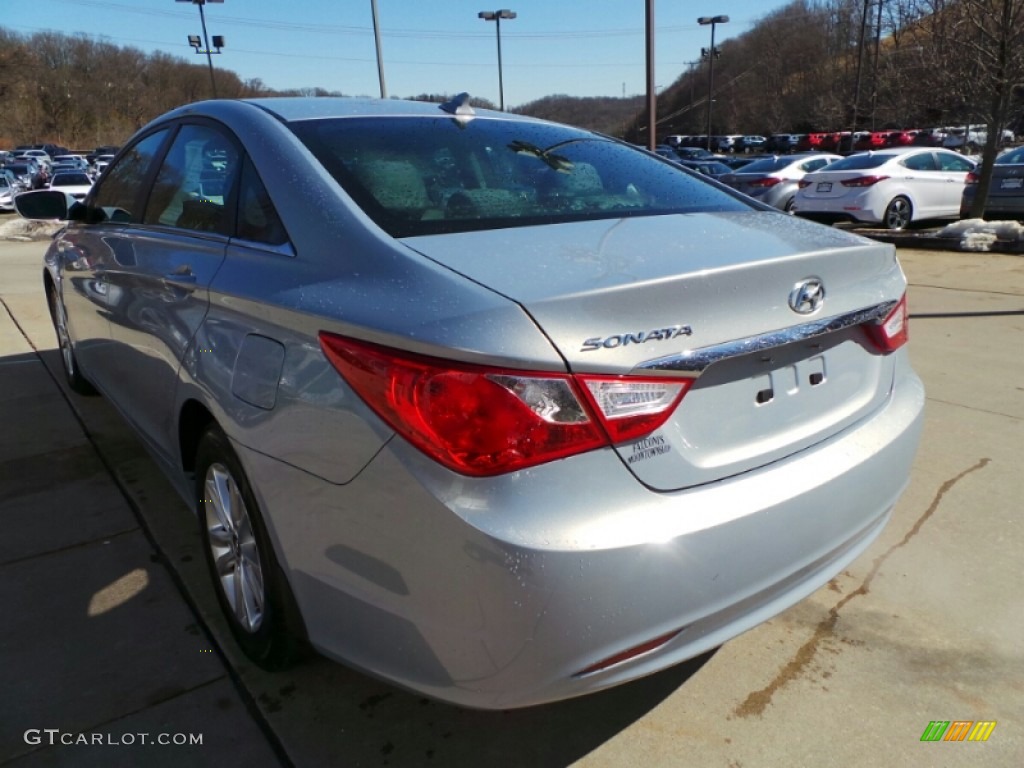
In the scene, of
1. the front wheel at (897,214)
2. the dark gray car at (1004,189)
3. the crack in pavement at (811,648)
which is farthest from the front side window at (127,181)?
the dark gray car at (1004,189)

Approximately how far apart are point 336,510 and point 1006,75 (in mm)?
13029

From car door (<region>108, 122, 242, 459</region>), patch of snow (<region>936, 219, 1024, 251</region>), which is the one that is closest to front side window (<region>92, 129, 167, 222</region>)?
car door (<region>108, 122, 242, 459</region>)

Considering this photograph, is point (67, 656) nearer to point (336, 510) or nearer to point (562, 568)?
point (336, 510)

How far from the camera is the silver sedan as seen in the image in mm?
1485

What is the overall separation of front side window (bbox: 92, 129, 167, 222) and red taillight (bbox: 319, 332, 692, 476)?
217 centimetres

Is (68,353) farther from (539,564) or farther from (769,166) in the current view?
(769,166)

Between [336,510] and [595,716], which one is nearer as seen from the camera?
[336,510]

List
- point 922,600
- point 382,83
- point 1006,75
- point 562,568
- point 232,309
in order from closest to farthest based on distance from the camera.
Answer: point 562,568 → point 232,309 → point 922,600 → point 1006,75 → point 382,83

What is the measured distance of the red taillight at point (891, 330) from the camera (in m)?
2.10

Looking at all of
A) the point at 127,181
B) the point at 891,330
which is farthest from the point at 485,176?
the point at 127,181

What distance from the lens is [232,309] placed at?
2094mm

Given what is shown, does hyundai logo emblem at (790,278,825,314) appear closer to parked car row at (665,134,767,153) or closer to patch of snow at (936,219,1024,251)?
patch of snow at (936,219,1024,251)

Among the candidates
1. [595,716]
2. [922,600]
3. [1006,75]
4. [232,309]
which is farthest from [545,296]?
[1006,75]

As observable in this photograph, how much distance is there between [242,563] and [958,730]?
80.0 inches
